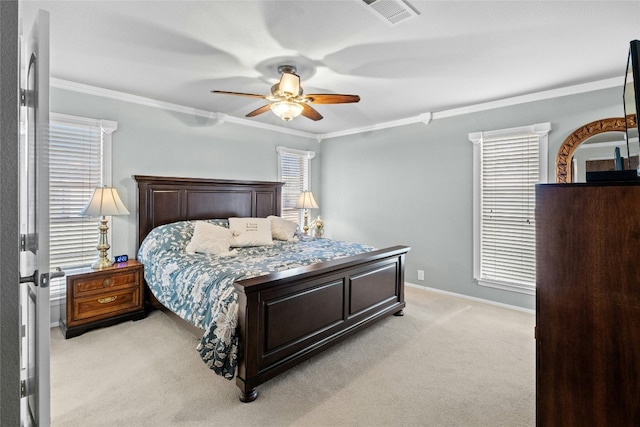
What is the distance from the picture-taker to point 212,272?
2.47 m

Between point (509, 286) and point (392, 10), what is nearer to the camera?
point (392, 10)

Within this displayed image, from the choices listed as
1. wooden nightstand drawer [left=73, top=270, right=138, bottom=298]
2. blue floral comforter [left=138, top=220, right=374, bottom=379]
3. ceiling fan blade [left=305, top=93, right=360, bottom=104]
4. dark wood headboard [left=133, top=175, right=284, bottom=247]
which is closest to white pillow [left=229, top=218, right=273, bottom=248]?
blue floral comforter [left=138, top=220, right=374, bottom=379]

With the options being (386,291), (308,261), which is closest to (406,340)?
(386,291)

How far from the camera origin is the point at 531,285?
11.7 ft

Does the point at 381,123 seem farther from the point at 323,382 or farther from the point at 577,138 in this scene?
the point at 323,382

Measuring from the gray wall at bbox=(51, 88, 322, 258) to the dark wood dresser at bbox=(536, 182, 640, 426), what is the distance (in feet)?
12.7

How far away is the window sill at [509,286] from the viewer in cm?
361

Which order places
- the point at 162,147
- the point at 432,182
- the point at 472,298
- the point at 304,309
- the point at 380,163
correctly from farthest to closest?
1. the point at 380,163
2. the point at 432,182
3. the point at 472,298
4. the point at 162,147
5. the point at 304,309

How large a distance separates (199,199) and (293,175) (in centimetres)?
181

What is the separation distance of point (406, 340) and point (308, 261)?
116cm

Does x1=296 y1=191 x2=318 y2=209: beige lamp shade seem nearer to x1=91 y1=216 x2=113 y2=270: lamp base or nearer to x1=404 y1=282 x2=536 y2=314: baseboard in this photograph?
x1=404 y1=282 x2=536 y2=314: baseboard

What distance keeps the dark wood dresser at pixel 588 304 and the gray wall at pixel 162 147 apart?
12.7ft

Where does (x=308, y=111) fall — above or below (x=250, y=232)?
above

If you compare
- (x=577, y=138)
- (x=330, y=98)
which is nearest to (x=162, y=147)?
(x=330, y=98)
